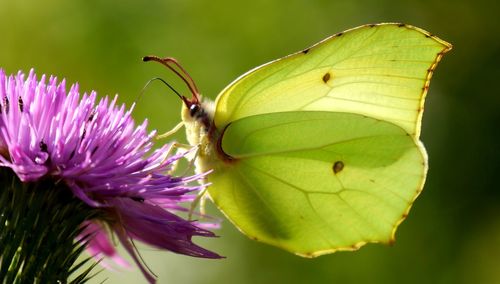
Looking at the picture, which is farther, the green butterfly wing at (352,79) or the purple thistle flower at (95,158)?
the green butterfly wing at (352,79)

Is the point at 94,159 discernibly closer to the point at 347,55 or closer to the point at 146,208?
the point at 146,208

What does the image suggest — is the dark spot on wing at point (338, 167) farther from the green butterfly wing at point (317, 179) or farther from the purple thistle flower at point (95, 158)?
the purple thistle flower at point (95, 158)

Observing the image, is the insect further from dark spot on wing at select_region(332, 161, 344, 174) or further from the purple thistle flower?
the purple thistle flower

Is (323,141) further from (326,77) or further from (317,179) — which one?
(326,77)

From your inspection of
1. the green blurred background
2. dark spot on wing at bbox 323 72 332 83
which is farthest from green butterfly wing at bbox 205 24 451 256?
the green blurred background

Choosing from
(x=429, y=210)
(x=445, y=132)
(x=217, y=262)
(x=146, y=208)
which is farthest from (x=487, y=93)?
(x=146, y=208)

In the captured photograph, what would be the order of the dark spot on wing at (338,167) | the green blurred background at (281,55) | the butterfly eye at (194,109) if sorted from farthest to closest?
the green blurred background at (281,55) → the dark spot on wing at (338,167) → the butterfly eye at (194,109)

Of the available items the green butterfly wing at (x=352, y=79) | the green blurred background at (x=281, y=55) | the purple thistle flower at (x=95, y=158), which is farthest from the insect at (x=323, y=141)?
the green blurred background at (x=281, y=55)
